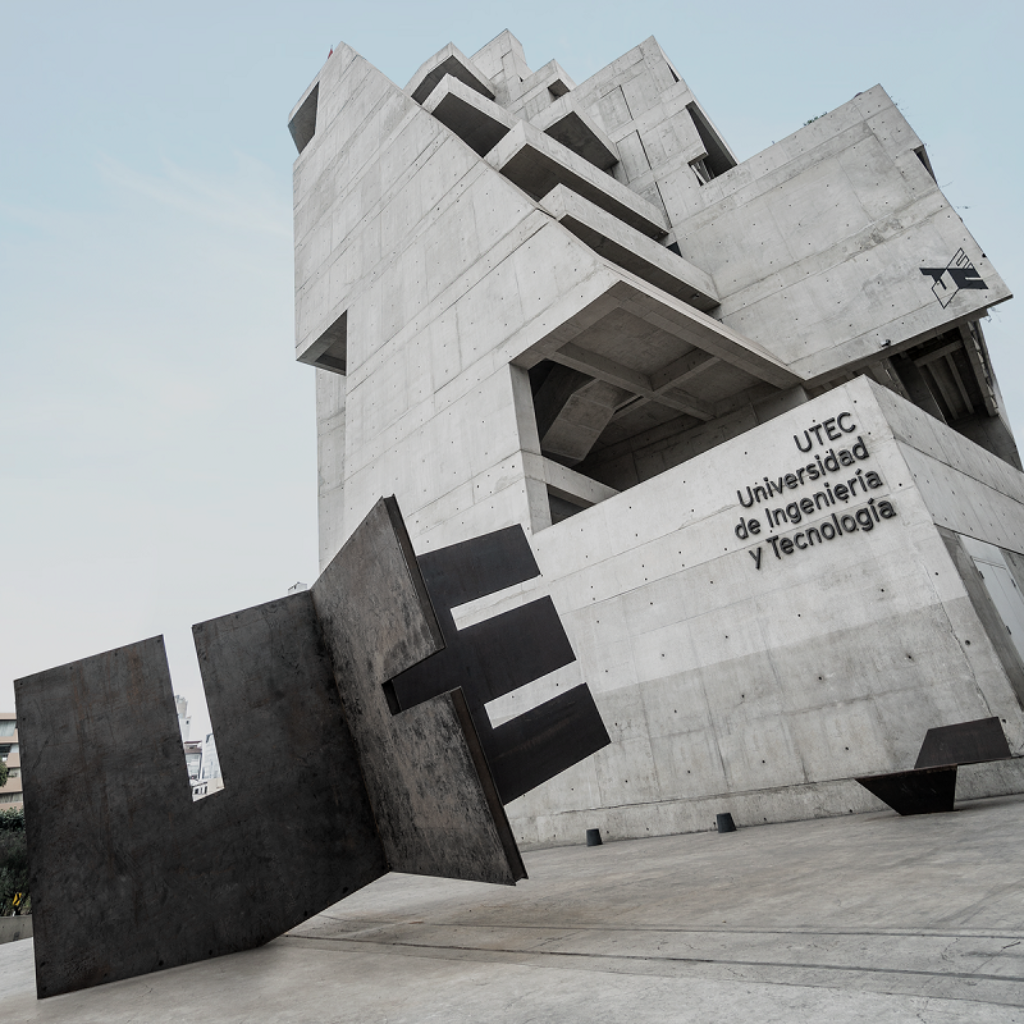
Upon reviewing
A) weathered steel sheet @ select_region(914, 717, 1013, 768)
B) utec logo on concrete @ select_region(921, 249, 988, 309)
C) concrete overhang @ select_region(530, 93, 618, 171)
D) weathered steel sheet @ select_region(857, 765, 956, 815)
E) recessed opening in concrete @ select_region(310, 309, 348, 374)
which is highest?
concrete overhang @ select_region(530, 93, 618, 171)

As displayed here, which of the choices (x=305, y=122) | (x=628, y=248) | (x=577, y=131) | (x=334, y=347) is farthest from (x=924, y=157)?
(x=305, y=122)

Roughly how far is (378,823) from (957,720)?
6284 millimetres

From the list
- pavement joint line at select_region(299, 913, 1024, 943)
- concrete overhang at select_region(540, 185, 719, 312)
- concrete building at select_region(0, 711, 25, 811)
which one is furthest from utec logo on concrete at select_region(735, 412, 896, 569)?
concrete building at select_region(0, 711, 25, 811)

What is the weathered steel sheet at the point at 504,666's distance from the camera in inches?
165

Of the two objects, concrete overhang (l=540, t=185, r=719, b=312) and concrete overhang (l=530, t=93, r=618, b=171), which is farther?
concrete overhang (l=530, t=93, r=618, b=171)

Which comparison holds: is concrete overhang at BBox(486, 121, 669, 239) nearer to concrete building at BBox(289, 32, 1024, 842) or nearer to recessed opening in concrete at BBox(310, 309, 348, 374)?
concrete building at BBox(289, 32, 1024, 842)

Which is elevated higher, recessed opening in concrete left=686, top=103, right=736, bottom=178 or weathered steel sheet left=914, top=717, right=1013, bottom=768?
recessed opening in concrete left=686, top=103, right=736, bottom=178

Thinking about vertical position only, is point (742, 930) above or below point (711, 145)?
below

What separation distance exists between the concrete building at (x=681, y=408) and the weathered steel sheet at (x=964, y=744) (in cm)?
110

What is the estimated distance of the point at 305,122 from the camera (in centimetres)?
2886

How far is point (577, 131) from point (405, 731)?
22369 mm

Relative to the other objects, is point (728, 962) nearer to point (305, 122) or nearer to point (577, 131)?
point (577, 131)

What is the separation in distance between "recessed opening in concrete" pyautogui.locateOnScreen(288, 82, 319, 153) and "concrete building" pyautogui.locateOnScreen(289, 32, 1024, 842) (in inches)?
56.6

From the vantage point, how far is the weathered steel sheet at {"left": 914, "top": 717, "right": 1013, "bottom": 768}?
553 cm
